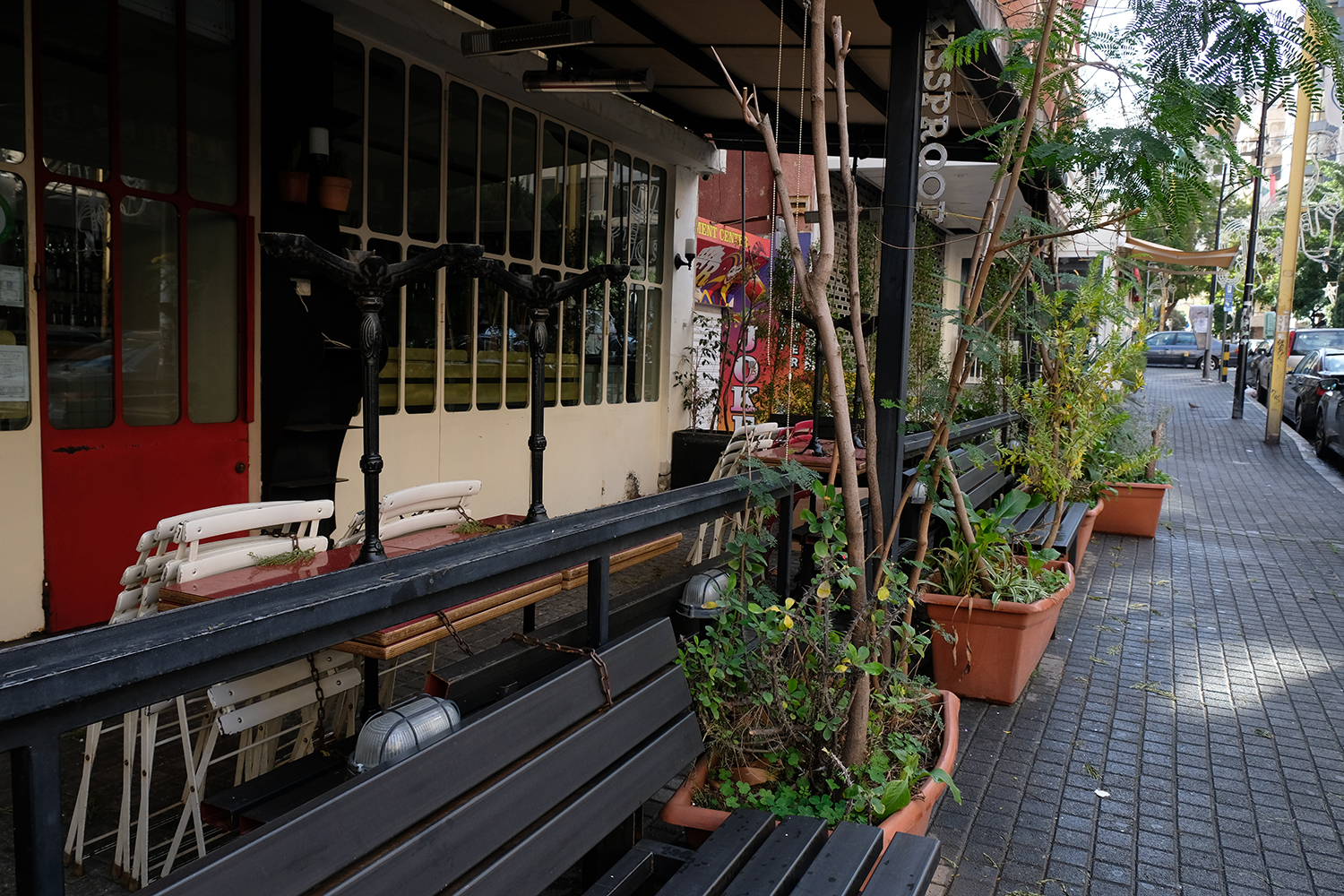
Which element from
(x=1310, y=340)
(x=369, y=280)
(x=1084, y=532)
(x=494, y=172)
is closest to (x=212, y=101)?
(x=494, y=172)

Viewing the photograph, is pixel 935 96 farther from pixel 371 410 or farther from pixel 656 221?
pixel 656 221

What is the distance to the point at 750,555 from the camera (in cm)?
303

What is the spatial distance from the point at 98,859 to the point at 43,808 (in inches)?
87.1

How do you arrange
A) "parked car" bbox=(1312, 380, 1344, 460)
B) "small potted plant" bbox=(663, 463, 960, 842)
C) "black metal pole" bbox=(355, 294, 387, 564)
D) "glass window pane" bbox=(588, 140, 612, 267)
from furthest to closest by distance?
"parked car" bbox=(1312, 380, 1344, 460) < "glass window pane" bbox=(588, 140, 612, 267) < "small potted plant" bbox=(663, 463, 960, 842) < "black metal pole" bbox=(355, 294, 387, 564)

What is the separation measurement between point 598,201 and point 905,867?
7328mm

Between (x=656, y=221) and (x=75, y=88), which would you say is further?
(x=656, y=221)

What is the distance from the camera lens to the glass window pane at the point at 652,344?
9.55 meters

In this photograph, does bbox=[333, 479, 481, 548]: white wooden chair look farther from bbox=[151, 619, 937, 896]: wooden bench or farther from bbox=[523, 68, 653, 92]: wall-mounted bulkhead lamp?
bbox=[523, 68, 653, 92]: wall-mounted bulkhead lamp

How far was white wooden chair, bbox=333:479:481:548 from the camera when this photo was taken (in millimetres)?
3677

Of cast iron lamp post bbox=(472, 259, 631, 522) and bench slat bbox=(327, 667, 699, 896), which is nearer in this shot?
bench slat bbox=(327, 667, 699, 896)

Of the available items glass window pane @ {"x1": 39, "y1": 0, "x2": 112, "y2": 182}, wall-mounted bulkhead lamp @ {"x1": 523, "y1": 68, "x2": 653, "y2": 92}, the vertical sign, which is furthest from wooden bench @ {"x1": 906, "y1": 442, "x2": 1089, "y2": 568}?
glass window pane @ {"x1": 39, "y1": 0, "x2": 112, "y2": 182}

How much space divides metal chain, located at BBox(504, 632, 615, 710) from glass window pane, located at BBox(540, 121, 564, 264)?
5.96 metres

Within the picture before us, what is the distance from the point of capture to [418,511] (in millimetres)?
4184

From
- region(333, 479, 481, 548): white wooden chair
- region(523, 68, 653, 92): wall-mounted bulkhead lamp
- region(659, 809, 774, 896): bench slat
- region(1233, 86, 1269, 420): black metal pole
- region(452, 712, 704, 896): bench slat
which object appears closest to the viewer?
region(452, 712, 704, 896): bench slat
